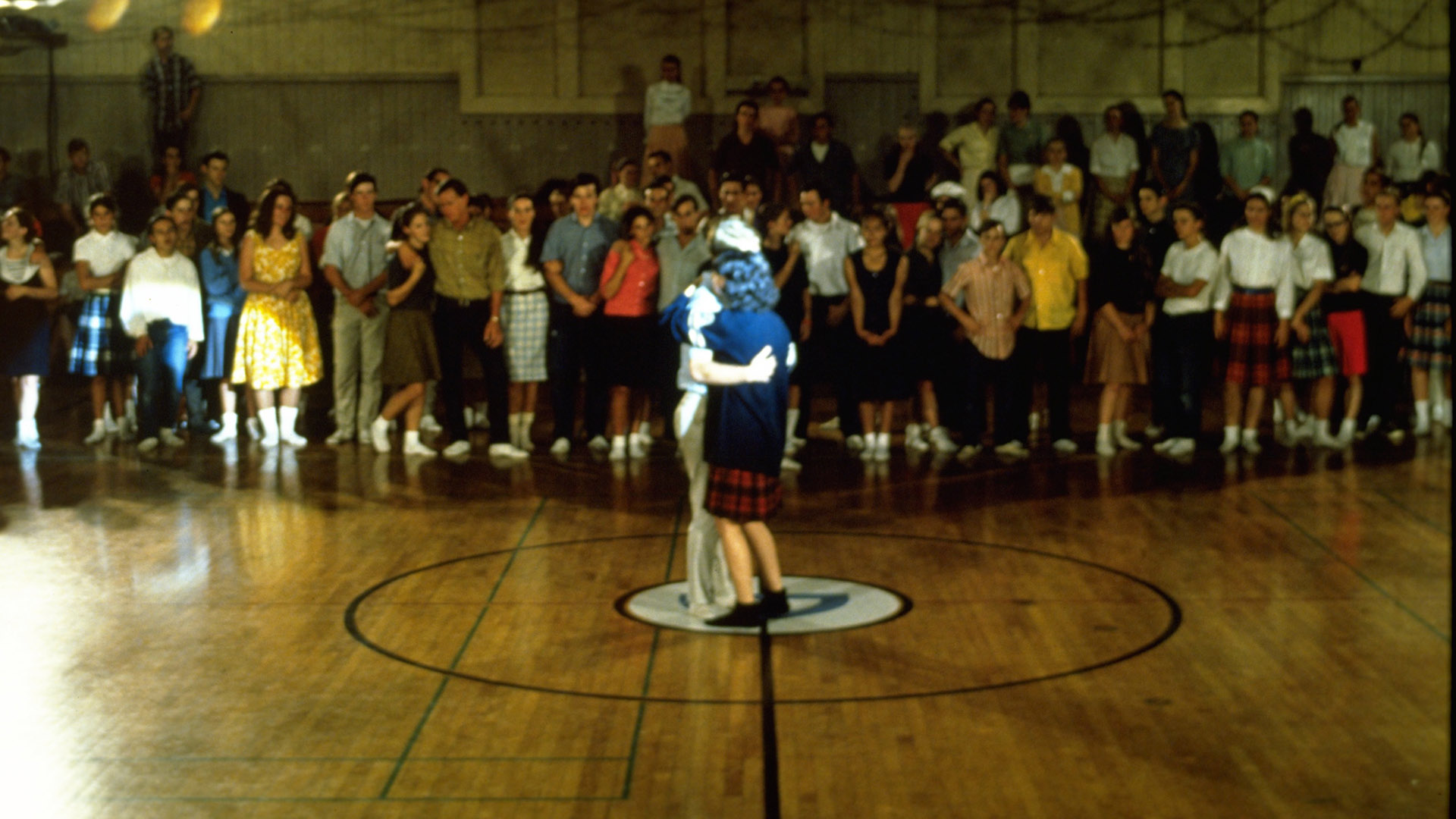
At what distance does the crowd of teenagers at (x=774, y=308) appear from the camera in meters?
11.3

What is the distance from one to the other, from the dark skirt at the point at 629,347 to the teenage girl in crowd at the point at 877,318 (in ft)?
4.19

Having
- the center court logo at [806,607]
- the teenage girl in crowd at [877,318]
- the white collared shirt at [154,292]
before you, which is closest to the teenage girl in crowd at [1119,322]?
the teenage girl in crowd at [877,318]

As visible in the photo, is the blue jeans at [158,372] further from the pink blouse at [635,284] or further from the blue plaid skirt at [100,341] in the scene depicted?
Answer: the pink blouse at [635,284]

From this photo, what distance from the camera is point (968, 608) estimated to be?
742 centimetres

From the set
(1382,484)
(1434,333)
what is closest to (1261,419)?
(1434,333)

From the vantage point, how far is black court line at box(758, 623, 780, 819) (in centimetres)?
515

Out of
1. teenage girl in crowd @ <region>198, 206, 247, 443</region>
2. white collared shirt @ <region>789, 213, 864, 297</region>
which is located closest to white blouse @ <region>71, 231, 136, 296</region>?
teenage girl in crowd @ <region>198, 206, 247, 443</region>

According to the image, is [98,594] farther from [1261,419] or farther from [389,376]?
[1261,419]

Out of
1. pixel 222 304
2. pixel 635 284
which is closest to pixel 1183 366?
pixel 635 284

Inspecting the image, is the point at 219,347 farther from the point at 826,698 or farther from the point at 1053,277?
the point at 826,698

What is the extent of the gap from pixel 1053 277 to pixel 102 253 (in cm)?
625

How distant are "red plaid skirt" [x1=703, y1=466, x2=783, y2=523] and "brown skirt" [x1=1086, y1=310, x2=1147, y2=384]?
5.08 meters

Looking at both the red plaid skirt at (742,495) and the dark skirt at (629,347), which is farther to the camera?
the dark skirt at (629,347)

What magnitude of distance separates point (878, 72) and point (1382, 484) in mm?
8907
